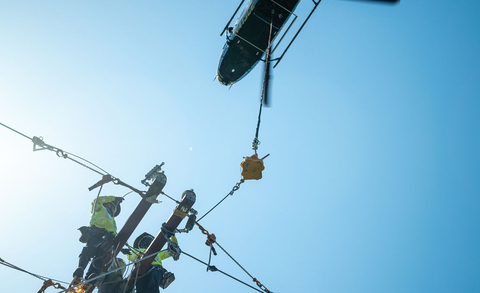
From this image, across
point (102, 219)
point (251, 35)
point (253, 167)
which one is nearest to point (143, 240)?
point (102, 219)

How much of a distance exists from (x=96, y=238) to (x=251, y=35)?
328 inches

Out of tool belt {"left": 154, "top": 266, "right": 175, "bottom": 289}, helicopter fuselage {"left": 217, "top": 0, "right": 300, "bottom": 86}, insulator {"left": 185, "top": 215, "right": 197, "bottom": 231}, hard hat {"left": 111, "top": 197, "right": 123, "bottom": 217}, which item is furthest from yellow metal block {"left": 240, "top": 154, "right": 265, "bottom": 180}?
helicopter fuselage {"left": 217, "top": 0, "right": 300, "bottom": 86}

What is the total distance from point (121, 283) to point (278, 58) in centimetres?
699

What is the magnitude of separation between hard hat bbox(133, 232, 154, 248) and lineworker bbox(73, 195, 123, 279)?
118 centimetres

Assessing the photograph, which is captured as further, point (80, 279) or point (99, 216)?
point (99, 216)

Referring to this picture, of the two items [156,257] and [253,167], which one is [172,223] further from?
[253,167]

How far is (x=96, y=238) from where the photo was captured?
629 centimetres

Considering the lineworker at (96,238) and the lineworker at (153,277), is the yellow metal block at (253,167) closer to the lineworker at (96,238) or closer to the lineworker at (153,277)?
the lineworker at (153,277)

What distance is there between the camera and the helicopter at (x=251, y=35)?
34.8 ft

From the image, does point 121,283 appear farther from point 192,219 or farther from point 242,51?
point 242,51

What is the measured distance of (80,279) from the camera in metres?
5.46

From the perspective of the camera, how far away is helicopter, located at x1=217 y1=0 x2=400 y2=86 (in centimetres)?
1062

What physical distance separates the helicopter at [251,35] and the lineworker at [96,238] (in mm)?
5768

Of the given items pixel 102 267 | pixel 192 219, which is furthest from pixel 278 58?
pixel 102 267
